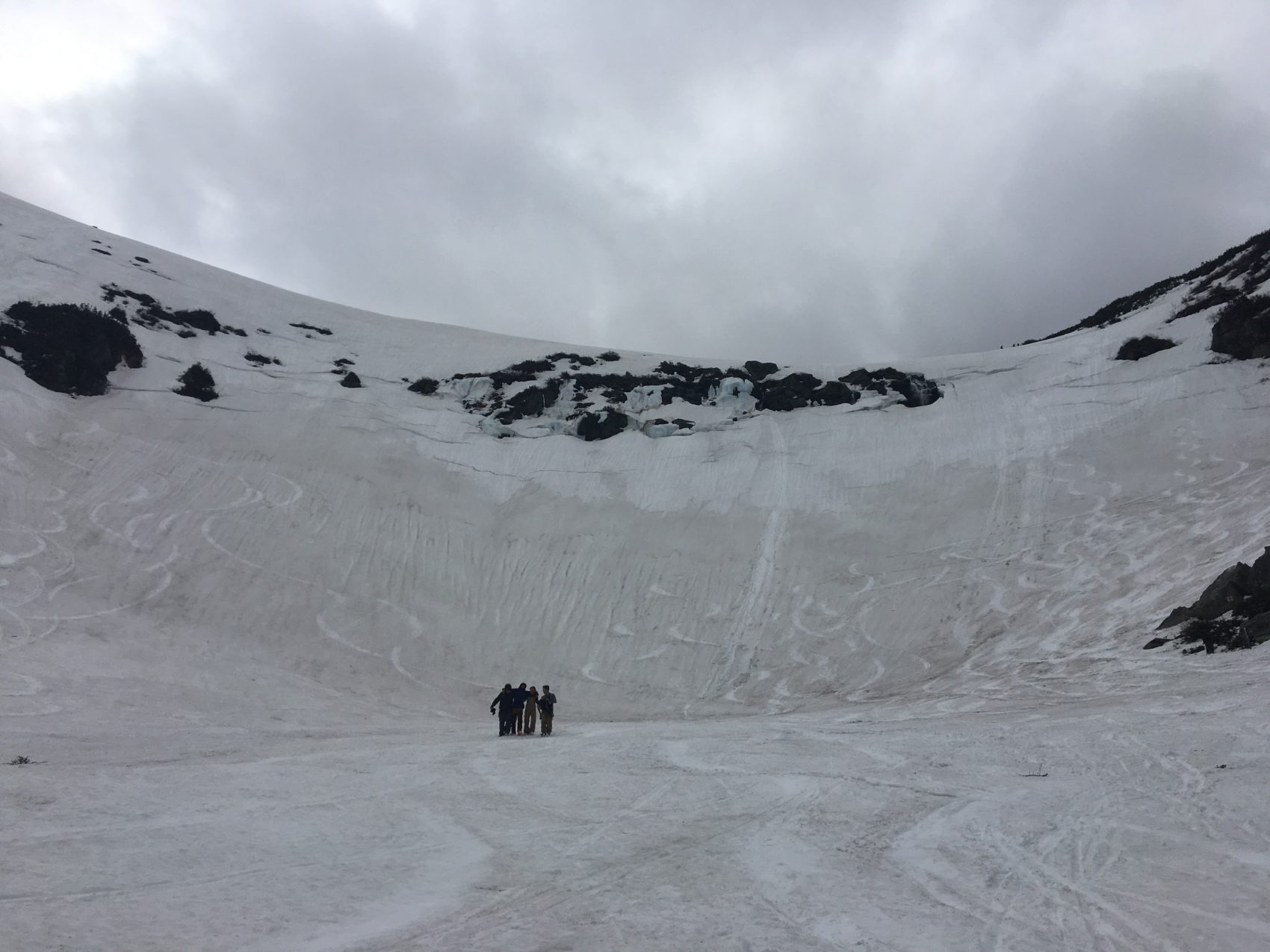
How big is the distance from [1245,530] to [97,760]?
85.0ft

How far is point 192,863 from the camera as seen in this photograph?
690cm

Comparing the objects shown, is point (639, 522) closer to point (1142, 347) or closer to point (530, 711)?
point (530, 711)

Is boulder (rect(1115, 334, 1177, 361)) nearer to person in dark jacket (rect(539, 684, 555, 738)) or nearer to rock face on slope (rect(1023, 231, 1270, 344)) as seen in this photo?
rock face on slope (rect(1023, 231, 1270, 344))

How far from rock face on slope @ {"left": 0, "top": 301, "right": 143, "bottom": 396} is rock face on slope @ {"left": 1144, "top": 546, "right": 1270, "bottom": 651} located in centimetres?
3510

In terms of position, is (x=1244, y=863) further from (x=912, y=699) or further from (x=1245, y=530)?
(x=1245, y=530)

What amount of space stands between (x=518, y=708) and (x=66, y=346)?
25.5 m

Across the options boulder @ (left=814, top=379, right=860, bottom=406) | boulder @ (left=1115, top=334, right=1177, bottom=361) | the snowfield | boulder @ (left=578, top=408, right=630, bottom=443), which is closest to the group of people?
the snowfield

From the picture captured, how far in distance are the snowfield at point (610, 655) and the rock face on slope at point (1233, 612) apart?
875 mm

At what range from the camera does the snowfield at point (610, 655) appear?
634cm

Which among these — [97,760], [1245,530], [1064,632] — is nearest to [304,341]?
[97,760]

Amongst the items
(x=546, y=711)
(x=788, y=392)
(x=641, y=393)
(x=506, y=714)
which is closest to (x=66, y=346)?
(x=641, y=393)

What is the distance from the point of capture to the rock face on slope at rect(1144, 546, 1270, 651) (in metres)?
16.0

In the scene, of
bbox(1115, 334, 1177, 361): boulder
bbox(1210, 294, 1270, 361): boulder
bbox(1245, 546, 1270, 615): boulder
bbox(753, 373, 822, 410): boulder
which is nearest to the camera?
bbox(1245, 546, 1270, 615): boulder

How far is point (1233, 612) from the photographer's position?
17062 mm
